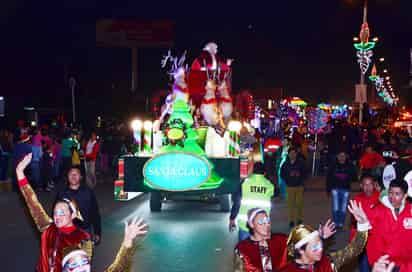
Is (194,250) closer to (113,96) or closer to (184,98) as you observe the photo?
(184,98)

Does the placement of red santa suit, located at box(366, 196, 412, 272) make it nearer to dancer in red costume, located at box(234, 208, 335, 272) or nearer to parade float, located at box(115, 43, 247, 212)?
dancer in red costume, located at box(234, 208, 335, 272)

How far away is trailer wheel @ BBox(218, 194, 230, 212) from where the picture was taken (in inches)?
585

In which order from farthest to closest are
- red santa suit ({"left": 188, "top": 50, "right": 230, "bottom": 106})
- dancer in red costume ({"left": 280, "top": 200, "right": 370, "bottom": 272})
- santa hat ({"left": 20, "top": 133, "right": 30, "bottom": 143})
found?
santa hat ({"left": 20, "top": 133, "right": 30, "bottom": 143}) → red santa suit ({"left": 188, "top": 50, "right": 230, "bottom": 106}) → dancer in red costume ({"left": 280, "top": 200, "right": 370, "bottom": 272})

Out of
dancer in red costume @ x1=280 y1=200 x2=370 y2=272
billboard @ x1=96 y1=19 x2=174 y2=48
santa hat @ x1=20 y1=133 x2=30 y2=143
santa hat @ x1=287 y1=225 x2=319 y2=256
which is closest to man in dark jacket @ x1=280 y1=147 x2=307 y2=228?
santa hat @ x1=20 y1=133 x2=30 y2=143

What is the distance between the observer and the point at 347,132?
2350 cm

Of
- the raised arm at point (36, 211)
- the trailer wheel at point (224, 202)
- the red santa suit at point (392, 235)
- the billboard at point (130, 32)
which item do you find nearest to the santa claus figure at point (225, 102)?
the trailer wheel at point (224, 202)

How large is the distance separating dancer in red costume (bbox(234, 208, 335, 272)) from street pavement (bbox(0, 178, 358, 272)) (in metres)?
4.17

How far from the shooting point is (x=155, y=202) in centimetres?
1494

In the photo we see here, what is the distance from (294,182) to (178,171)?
79.8 inches

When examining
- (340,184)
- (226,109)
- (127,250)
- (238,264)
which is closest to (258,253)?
(238,264)

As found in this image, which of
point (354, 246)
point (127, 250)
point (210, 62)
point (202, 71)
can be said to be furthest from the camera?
point (210, 62)

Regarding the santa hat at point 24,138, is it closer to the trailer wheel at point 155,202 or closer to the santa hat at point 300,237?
the trailer wheel at point 155,202

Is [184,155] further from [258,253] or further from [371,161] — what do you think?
[258,253]

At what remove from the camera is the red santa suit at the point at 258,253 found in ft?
16.7
